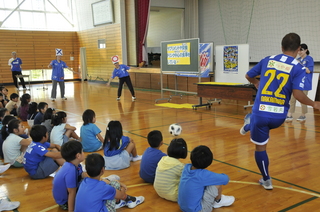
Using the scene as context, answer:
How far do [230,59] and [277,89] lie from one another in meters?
6.07

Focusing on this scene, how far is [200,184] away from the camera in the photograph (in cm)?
247

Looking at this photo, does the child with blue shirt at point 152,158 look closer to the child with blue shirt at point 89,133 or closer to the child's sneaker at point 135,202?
the child's sneaker at point 135,202

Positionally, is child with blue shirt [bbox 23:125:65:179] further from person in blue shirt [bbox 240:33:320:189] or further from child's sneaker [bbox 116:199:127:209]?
person in blue shirt [bbox 240:33:320:189]

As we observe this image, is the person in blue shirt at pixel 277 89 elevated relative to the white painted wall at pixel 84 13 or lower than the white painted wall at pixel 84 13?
lower

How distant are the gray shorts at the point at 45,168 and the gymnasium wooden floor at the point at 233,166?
0.07 metres

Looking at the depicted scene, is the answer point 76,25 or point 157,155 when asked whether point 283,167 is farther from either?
point 76,25

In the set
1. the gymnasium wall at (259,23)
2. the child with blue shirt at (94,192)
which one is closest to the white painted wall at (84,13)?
the gymnasium wall at (259,23)

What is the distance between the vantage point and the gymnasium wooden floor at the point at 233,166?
2.82 meters

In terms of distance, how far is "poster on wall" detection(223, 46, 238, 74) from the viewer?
28.1 feet

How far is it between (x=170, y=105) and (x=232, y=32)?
18.9 ft

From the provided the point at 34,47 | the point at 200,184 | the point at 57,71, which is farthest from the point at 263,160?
the point at 34,47

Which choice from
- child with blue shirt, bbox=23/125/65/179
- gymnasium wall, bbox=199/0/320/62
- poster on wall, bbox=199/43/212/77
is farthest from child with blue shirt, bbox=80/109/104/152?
gymnasium wall, bbox=199/0/320/62

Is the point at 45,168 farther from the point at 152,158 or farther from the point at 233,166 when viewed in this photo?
the point at 233,166

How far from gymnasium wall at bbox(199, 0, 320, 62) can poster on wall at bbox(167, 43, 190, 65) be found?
3.90 meters
